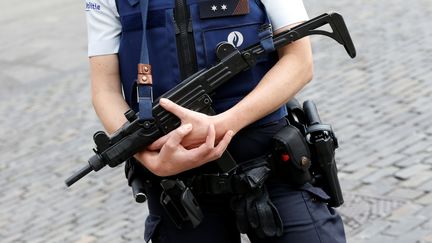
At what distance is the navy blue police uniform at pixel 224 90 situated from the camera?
8.06 ft

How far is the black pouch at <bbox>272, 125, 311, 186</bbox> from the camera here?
2500 millimetres

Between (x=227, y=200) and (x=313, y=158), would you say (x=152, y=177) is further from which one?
(x=313, y=158)

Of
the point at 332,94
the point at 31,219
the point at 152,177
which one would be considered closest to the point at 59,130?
the point at 31,219

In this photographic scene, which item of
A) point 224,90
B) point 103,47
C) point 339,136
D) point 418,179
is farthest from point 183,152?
point 339,136

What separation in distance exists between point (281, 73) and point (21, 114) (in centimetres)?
598

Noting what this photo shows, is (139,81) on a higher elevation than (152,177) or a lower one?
higher

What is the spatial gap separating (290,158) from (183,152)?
0.36 m

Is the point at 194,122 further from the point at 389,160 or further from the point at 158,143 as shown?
the point at 389,160

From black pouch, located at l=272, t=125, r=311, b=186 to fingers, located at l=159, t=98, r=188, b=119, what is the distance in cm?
33

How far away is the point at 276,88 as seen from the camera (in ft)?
7.98

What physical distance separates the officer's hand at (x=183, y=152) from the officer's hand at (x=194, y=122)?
19mm

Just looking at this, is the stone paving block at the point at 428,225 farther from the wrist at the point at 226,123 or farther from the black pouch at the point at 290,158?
the wrist at the point at 226,123

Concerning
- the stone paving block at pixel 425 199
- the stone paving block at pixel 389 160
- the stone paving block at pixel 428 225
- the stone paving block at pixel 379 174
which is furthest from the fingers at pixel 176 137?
the stone paving block at pixel 389 160

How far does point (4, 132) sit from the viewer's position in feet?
24.7
